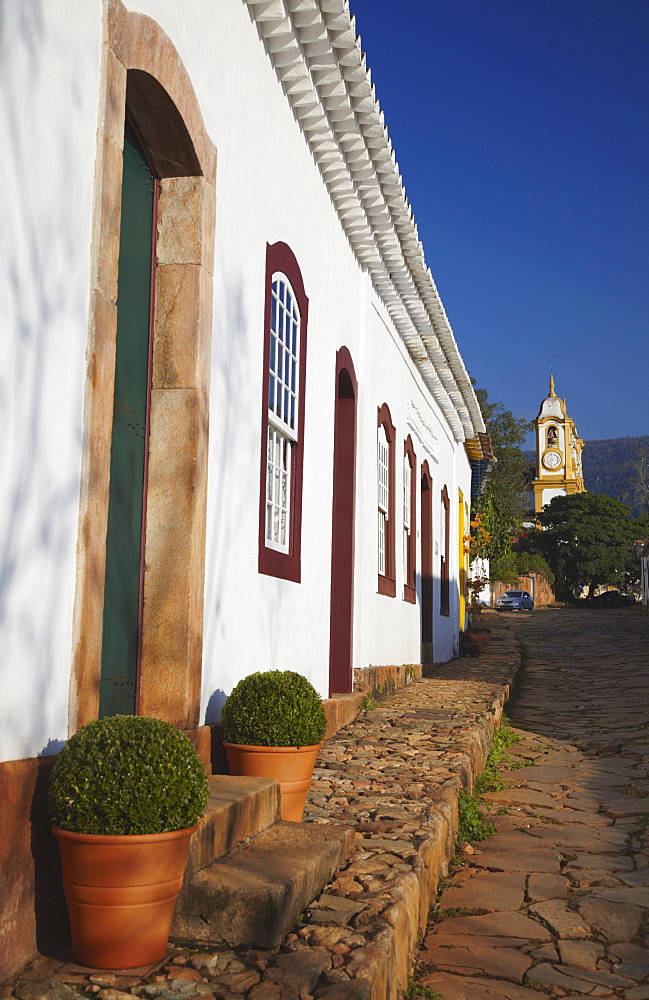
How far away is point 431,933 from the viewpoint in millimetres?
3793

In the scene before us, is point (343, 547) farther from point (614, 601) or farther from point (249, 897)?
point (614, 601)

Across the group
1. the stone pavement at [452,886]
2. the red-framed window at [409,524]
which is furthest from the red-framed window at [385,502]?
the stone pavement at [452,886]

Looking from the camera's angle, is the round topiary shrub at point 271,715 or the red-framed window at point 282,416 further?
the red-framed window at point 282,416

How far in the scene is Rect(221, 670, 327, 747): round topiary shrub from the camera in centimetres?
423

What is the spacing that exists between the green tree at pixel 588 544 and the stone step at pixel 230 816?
4974 centimetres

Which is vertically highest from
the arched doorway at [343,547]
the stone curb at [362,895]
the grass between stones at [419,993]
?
the arched doorway at [343,547]

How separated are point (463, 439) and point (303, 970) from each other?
53.8 ft

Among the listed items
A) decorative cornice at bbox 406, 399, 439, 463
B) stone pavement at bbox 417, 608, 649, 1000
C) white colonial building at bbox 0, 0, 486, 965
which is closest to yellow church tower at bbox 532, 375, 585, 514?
decorative cornice at bbox 406, 399, 439, 463

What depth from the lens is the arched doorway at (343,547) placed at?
8.27m

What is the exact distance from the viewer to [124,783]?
2.62 m

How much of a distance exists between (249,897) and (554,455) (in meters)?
72.8

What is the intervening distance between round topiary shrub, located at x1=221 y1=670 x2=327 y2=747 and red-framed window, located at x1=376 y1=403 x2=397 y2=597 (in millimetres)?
5726

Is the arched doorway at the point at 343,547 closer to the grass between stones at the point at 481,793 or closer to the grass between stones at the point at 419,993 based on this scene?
the grass between stones at the point at 481,793

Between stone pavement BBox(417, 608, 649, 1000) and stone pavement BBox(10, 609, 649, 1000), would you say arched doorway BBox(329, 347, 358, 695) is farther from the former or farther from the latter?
stone pavement BBox(417, 608, 649, 1000)
